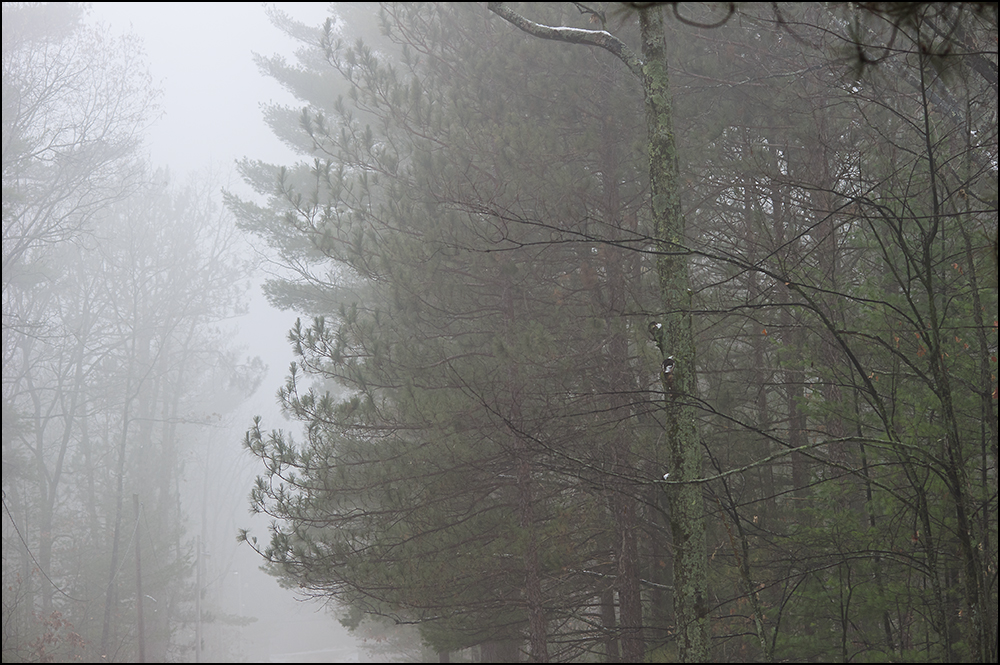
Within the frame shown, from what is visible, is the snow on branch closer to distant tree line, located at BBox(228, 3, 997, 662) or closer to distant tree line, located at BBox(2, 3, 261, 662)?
distant tree line, located at BBox(228, 3, 997, 662)

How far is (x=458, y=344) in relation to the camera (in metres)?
7.93

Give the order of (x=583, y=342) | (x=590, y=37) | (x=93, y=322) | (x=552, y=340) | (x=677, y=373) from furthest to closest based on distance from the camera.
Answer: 1. (x=93, y=322)
2. (x=583, y=342)
3. (x=552, y=340)
4. (x=590, y=37)
5. (x=677, y=373)

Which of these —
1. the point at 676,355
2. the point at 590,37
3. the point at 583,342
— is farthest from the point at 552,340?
the point at 590,37

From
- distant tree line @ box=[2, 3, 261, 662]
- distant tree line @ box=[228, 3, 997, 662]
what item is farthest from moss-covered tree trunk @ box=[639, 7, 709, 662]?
distant tree line @ box=[2, 3, 261, 662]

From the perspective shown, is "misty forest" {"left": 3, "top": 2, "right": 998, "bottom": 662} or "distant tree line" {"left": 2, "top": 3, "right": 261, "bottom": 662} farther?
"distant tree line" {"left": 2, "top": 3, "right": 261, "bottom": 662}

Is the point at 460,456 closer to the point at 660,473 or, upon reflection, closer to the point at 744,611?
the point at 660,473

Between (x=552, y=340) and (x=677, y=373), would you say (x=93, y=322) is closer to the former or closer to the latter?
(x=552, y=340)

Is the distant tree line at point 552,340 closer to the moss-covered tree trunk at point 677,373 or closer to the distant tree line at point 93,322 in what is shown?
the moss-covered tree trunk at point 677,373

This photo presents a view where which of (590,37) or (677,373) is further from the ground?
(590,37)

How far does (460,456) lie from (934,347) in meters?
4.46

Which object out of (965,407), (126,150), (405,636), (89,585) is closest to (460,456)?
(965,407)

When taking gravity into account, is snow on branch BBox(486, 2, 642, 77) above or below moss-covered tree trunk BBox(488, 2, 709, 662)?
above

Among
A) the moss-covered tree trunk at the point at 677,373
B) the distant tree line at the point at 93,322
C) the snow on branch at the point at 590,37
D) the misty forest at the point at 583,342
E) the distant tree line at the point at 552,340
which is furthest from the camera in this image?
the distant tree line at the point at 93,322

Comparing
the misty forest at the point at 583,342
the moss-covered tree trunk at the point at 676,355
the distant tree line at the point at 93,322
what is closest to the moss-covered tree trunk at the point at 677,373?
the moss-covered tree trunk at the point at 676,355
